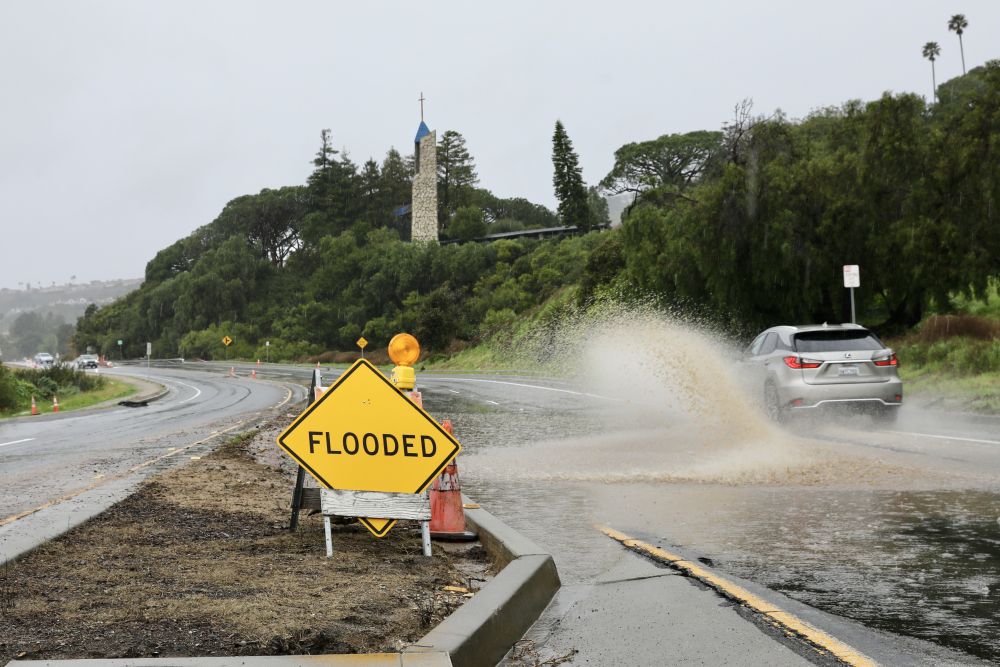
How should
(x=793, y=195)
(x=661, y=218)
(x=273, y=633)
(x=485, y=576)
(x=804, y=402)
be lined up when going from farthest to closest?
(x=661, y=218), (x=793, y=195), (x=804, y=402), (x=485, y=576), (x=273, y=633)

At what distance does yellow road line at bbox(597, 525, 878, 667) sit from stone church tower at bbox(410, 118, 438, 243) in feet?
312

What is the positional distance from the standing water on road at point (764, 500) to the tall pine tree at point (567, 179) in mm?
79058

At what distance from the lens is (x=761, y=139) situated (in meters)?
→ 32.9

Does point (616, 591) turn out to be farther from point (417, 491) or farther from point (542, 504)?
point (542, 504)

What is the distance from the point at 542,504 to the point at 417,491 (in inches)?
121

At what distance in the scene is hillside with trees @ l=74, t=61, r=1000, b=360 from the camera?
2819 cm

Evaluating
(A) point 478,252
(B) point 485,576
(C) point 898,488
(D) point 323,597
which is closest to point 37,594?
(D) point 323,597

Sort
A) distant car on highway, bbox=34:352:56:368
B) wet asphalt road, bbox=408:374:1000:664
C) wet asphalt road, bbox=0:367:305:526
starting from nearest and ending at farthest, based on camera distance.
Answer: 1. wet asphalt road, bbox=408:374:1000:664
2. wet asphalt road, bbox=0:367:305:526
3. distant car on highway, bbox=34:352:56:368

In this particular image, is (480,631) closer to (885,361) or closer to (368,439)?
(368,439)

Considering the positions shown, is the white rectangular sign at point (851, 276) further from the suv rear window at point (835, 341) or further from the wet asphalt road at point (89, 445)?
the wet asphalt road at point (89, 445)

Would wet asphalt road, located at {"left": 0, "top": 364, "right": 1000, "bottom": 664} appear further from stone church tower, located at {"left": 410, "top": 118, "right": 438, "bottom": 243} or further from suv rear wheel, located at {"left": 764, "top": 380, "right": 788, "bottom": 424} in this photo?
stone church tower, located at {"left": 410, "top": 118, "right": 438, "bottom": 243}

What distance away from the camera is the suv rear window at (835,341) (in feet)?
50.0

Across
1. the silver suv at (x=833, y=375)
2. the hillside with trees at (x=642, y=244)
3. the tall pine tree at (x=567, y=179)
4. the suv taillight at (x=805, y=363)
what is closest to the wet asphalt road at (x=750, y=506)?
the silver suv at (x=833, y=375)

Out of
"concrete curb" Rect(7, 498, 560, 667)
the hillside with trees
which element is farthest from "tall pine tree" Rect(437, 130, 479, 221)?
"concrete curb" Rect(7, 498, 560, 667)
